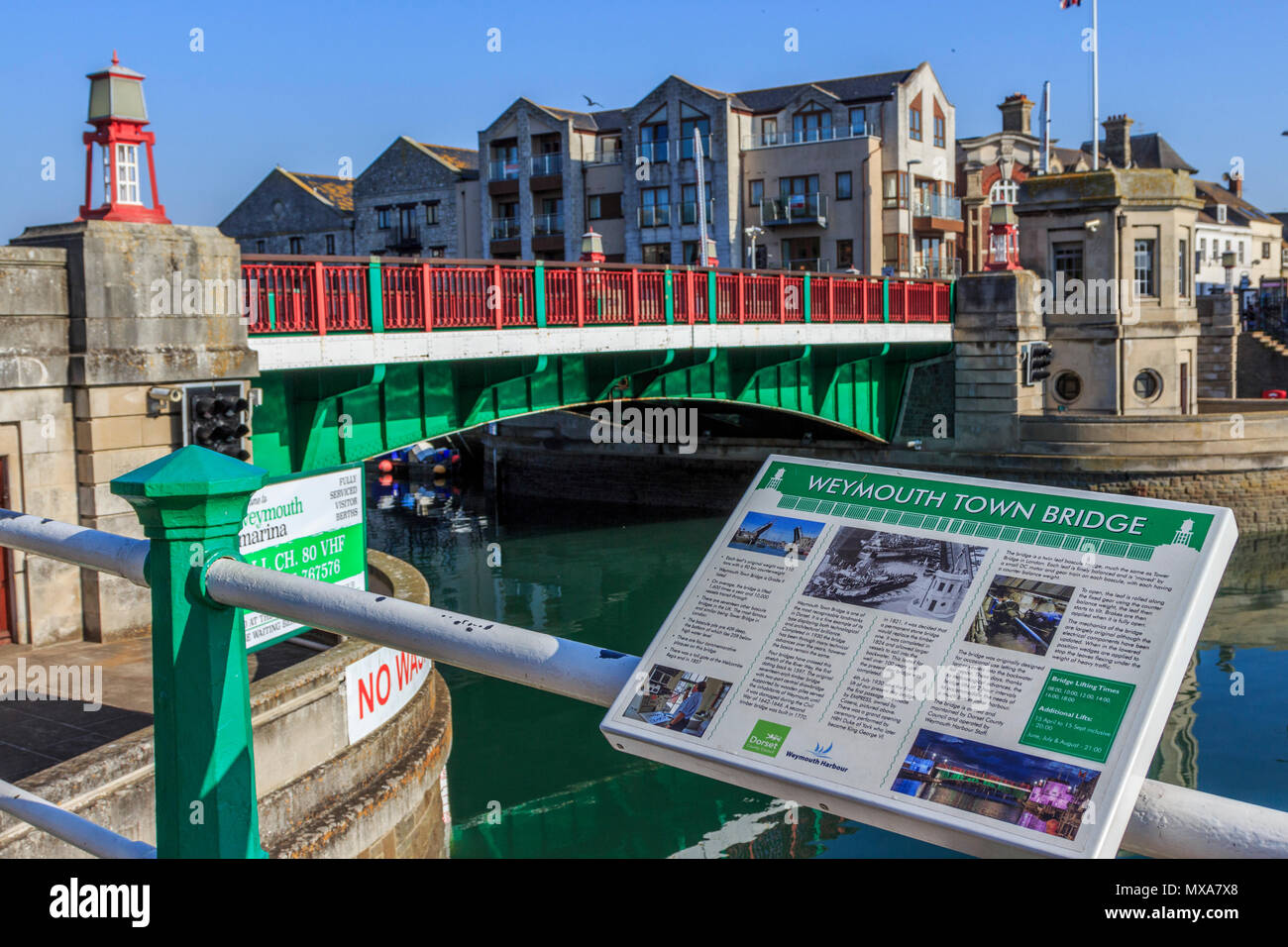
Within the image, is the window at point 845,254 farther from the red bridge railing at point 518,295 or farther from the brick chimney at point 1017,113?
the red bridge railing at point 518,295

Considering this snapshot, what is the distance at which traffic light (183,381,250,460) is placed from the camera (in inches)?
511

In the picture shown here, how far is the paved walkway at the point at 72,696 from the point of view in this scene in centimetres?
917

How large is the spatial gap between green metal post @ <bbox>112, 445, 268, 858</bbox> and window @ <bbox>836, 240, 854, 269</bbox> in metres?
50.3

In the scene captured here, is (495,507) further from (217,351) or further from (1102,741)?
(1102,741)

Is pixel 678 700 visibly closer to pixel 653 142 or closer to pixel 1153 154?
pixel 653 142

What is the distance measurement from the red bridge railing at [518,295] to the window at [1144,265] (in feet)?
39.9

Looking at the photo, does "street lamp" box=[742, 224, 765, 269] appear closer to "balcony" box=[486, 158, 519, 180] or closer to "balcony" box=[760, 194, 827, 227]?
"balcony" box=[760, 194, 827, 227]

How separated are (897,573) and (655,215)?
5228 centimetres

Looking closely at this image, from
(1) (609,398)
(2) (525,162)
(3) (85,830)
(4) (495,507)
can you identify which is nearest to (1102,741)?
(3) (85,830)

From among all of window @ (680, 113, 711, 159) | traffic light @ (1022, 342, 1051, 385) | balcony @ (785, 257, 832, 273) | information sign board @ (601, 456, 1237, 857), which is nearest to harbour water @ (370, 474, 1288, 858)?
traffic light @ (1022, 342, 1051, 385)

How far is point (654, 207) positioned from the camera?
5341 cm

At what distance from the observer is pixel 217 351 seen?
43.5ft

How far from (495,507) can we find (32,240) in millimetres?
26845

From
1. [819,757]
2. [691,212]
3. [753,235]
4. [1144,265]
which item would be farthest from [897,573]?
[691,212]
